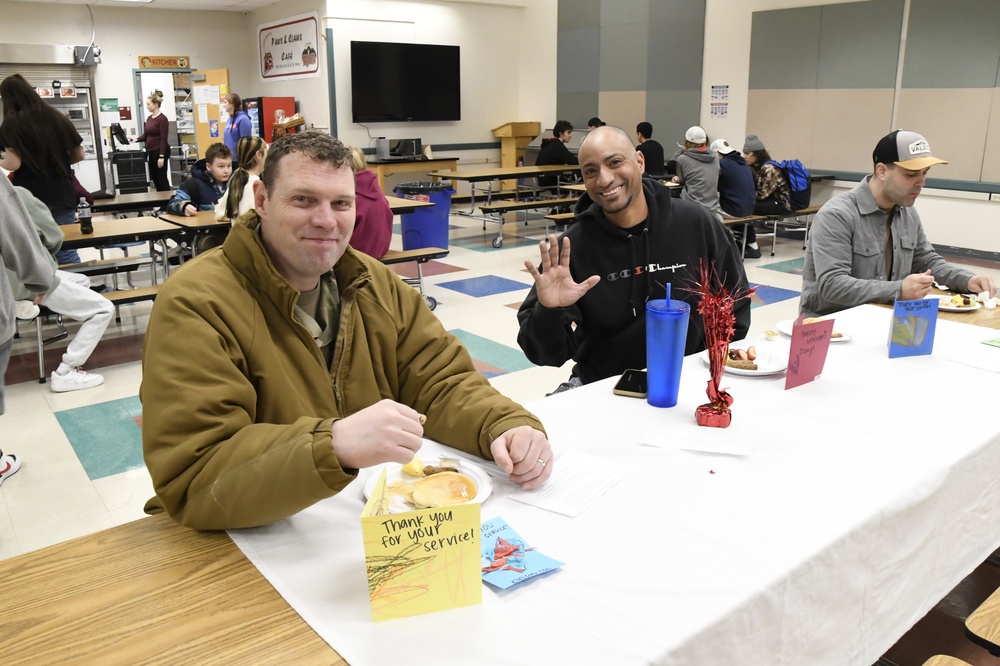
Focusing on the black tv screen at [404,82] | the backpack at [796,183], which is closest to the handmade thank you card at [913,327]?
the backpack at [796,183]

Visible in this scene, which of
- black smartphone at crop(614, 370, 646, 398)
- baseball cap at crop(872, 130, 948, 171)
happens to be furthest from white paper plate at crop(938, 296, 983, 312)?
black smartphone at crop(614, 370, 646, 398)

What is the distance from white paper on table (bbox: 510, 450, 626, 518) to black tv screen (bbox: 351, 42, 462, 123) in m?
10.8

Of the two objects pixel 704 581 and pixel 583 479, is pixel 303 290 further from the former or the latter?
pixel 704 581

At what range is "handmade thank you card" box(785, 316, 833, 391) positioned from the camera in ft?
6.46

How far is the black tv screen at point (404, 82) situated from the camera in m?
11.5

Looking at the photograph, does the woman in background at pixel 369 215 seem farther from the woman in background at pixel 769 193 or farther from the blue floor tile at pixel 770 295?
the woman in background at pixel 769 193

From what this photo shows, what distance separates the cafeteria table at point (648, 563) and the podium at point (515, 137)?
11.4m

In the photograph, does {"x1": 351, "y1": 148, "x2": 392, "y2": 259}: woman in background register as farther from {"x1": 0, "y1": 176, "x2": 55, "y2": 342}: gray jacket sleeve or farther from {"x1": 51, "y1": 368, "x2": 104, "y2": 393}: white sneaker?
{"x1": 0, "y1": 176, "x2": 55, "y2": 342}: gray jacket sleeve

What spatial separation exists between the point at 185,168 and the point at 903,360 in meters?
13.3

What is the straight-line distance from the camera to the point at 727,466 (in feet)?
5.10

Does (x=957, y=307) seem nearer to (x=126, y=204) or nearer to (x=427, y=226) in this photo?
(x=427, y=226)

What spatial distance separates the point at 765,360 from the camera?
2.18m

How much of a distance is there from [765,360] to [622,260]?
58cm

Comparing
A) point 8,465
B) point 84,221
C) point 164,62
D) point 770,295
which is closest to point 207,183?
point 84,221
